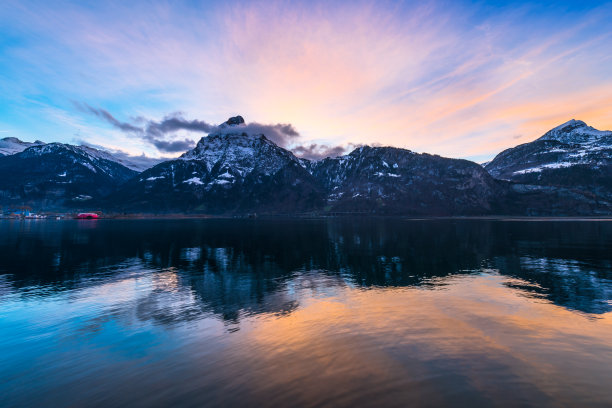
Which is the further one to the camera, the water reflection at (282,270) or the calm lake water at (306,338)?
the water reflection at (282,270)

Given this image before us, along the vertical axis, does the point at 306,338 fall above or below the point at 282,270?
above

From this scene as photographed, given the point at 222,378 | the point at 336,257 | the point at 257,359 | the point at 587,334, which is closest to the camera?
the point at 222,378

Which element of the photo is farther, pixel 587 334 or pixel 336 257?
pixel 336 257

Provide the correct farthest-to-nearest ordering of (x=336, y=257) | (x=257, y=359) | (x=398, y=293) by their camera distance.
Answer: (x=336, y=257) < (x=398, y=293) < (x=257, y=359)

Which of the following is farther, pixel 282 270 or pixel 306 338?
pixel 282 270

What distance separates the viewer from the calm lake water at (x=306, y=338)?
17.5 m

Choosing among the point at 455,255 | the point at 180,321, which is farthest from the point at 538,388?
the point at 455,255

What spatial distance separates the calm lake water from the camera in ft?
57.5

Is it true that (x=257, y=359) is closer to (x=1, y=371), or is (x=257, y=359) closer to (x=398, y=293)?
(x=1, y=371)

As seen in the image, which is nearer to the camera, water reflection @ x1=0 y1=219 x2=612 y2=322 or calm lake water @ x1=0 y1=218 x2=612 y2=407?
calm lake water @ x1=0 y1=218 x2=612 y2=407

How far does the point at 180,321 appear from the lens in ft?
98.5

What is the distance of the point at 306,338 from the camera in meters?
25.7

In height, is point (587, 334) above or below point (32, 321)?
below

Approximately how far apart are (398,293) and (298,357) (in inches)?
896
